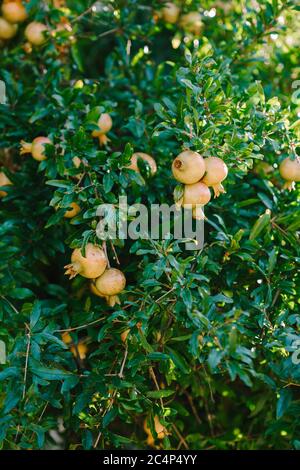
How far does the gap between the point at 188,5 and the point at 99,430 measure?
1403 millimetres

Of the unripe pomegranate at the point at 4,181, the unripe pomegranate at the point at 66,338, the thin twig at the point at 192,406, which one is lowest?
the thin twig at the point at 192,406

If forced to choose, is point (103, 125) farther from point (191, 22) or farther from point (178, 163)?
point (191, 22)

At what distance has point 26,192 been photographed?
1.74 m

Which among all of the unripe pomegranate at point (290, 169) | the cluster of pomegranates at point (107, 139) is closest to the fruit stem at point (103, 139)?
the cluster of pomegranates at point (107, 139)

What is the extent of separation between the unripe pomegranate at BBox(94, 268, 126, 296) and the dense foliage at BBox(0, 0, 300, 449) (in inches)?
0.8

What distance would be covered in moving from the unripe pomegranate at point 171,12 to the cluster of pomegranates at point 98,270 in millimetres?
1043

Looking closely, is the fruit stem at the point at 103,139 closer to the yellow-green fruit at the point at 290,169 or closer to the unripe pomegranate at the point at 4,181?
the unripe pomegranate at the point at 4,181

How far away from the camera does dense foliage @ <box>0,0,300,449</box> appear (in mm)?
1338

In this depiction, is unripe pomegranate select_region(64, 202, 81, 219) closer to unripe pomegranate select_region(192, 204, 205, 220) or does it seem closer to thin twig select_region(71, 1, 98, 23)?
unripe pomegranate select_region(192, 204, 205, 220)

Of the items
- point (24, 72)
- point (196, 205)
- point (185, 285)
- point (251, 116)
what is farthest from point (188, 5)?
point (185, 285)

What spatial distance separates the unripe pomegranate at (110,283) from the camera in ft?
4.63

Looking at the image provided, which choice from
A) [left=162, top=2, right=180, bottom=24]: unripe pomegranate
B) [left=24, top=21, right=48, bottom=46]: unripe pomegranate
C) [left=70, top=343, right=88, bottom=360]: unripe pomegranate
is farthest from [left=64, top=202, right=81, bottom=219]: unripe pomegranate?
[left=162, top=2, right=180, bottom=24]: unripe pomegranate

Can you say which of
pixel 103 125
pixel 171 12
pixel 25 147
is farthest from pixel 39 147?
pixel 171 12

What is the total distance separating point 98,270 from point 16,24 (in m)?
1.04
